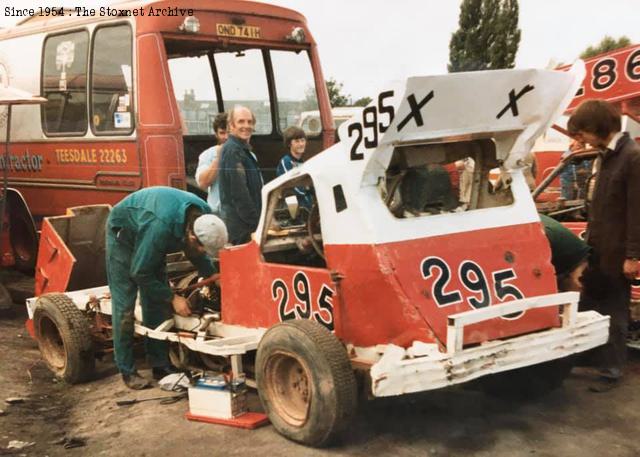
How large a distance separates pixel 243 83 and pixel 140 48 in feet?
5.83

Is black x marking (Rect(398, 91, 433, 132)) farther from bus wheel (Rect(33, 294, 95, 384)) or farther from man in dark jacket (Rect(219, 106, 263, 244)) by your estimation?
bus wheel (Rect(33, 294, 95, 384))

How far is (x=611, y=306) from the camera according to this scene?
5.69 metres

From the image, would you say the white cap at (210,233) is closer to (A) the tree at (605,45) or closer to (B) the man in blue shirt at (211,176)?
(B) the man in blue shirt at (211,176)

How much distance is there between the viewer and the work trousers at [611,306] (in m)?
5.65

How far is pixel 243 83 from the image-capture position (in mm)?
9281

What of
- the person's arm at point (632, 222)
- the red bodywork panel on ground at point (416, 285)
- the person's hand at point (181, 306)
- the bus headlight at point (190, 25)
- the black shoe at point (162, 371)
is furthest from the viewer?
the bus headlight at point (190, 25)

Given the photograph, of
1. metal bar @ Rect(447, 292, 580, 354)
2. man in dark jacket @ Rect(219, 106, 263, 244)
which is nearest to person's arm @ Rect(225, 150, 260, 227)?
man in dark jacket @ Rect(219, 106, 263, 244)

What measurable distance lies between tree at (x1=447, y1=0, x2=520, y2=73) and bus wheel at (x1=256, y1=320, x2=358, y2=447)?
25.2 m

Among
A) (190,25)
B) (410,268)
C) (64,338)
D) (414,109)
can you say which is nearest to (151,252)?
(64,338)

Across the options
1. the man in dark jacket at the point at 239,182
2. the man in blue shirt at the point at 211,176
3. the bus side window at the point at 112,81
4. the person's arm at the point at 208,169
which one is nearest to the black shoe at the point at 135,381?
the man in dark jacket at the point at 239,182

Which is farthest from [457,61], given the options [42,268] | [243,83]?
[42,268]

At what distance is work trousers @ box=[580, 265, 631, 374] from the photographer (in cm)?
565

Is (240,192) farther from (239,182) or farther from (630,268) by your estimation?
(630,268)

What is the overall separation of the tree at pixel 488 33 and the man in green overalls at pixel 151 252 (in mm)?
24134
